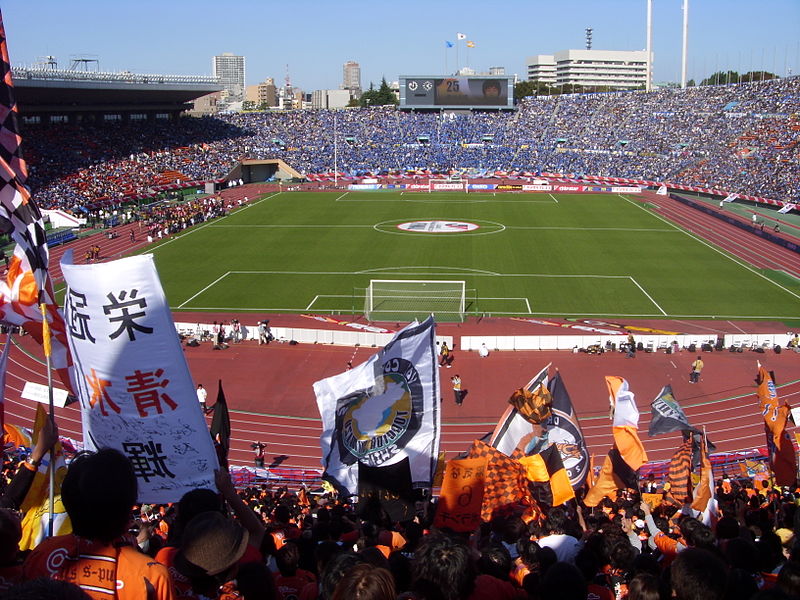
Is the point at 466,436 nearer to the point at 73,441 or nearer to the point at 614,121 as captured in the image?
the point at 73,441

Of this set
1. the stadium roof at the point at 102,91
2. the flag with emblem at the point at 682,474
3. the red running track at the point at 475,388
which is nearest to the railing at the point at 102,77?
the stadium roof at the point at 102,91

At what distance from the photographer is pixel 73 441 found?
71.2 feet

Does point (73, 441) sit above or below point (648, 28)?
below

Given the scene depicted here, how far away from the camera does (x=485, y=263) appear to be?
47.4 m

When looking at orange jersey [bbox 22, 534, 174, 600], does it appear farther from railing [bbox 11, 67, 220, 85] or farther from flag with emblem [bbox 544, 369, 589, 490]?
railing [bbox 11, 67, 220, 85]

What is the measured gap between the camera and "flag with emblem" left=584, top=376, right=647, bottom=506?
11938mm

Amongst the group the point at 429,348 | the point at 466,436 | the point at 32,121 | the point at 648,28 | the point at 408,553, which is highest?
the point at 648,28

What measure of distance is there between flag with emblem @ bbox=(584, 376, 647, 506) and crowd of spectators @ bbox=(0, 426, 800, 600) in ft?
11.0

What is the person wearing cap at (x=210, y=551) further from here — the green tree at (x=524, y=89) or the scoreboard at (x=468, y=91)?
the green tree at (x=524, y=89)

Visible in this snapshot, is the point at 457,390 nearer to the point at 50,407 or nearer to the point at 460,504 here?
the point at 460,504

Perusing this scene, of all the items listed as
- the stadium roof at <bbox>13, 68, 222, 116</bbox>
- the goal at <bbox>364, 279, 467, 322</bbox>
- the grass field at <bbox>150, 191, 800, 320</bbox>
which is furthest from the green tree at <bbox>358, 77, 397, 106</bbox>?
the goal at <bbox>364, 279, 467, 322</bbox>

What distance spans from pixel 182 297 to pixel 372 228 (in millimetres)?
22325

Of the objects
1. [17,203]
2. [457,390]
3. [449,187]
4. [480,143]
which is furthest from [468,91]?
[17,203]

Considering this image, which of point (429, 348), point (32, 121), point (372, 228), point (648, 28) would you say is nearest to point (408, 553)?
point (429, 348)
